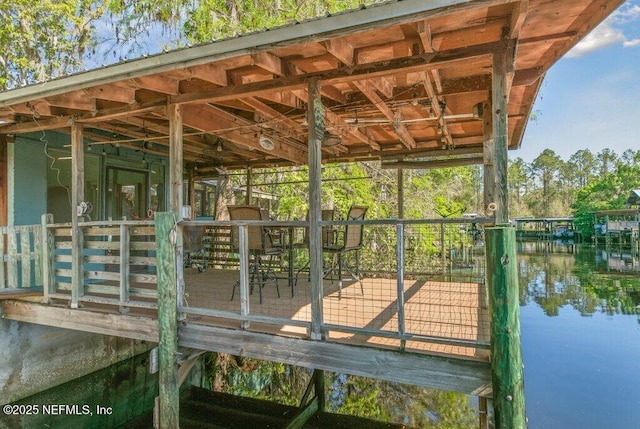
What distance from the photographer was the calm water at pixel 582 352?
5.02m

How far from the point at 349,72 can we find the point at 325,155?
15.3 ft

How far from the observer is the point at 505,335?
2.47 m

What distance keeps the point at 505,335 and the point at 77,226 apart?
4.28 metres

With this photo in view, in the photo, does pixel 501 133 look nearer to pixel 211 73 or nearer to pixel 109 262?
pixel 211 73

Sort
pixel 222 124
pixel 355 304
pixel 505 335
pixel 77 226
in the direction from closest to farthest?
pixel 505 335 < pixel 77 226 < pixel 355 304 < pixel 222 124

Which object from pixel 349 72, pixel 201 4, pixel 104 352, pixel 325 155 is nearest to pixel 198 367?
pixel 104 352

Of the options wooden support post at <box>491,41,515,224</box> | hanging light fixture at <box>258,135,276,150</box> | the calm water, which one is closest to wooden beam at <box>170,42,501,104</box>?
wooden support post at <box>491,41,515,224</box>

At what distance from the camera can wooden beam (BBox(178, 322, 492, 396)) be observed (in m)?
2.68

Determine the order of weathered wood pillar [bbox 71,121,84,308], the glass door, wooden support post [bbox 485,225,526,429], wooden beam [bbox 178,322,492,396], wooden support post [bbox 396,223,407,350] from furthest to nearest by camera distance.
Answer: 1. the glass door
2. weathered wood pillar [bbox 71,121,84,308]
3. wooden support post [bbox 396,223,407,350]
4. wooden beam [bbox 178,322,492,396]
5. wooden support post [bbox 485,225,526,429]

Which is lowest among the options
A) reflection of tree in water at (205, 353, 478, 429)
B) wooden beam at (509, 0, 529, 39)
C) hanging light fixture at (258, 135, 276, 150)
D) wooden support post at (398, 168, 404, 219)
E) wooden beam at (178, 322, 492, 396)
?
reflection of tree in water at (205, 353, 478, 429)

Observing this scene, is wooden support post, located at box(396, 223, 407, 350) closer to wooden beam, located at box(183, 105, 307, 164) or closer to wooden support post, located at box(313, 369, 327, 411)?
wooden beam, located at box(183, 105, 307, 164)

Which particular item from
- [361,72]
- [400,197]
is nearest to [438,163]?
[400,197]

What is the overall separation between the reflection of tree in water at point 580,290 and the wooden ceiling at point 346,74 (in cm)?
642

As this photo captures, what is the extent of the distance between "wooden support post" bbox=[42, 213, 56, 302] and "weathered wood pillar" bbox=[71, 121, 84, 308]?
359 millimetres
